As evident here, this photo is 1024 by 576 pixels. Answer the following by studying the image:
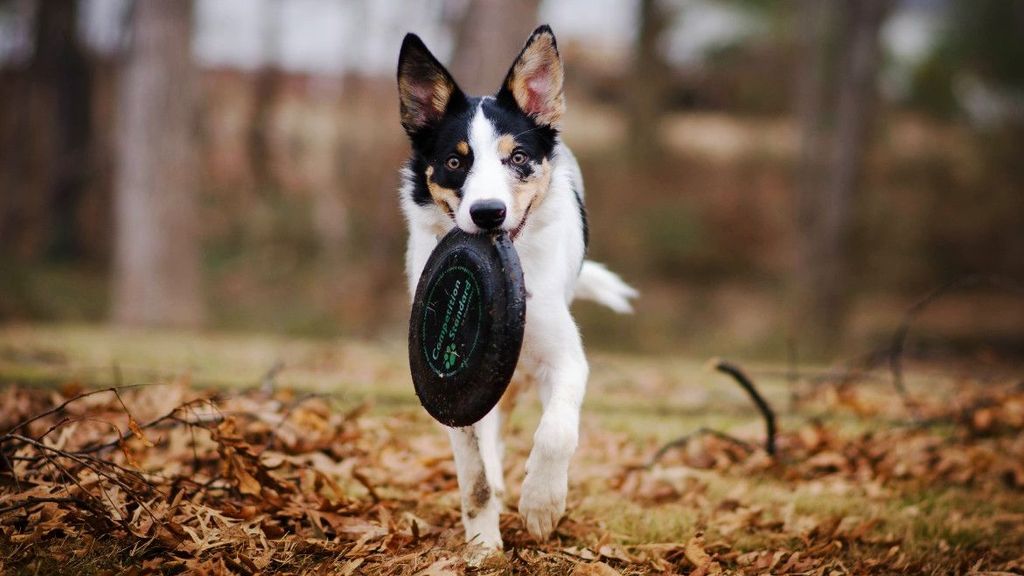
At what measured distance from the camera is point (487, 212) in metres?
3.32

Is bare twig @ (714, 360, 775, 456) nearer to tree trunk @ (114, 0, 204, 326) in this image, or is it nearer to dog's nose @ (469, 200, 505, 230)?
dog's nose @ (469, 200, 505, 230)

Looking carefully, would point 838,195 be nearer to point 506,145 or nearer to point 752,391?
point 752,391

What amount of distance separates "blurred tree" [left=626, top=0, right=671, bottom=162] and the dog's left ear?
751 inches

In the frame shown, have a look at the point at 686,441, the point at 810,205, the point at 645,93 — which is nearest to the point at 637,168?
the point at 645,93

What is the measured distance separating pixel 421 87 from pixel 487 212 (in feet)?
2.96

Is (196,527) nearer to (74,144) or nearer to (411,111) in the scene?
(411,111)

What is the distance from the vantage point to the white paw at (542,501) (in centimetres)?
325

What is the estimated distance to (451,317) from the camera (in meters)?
3.48

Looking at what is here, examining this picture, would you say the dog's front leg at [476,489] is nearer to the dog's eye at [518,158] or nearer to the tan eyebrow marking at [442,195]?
the tan eyebrow marking at [442,195]

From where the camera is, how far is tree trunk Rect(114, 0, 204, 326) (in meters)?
11.6

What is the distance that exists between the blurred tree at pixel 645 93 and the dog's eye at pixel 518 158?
19.4 metres

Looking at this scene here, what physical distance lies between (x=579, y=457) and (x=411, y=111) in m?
2.24

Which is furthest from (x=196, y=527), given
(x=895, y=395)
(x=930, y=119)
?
(x=930, y=119)

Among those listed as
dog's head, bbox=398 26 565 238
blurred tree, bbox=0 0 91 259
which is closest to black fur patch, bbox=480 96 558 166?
dog's head, bbox=398 26 565 238
